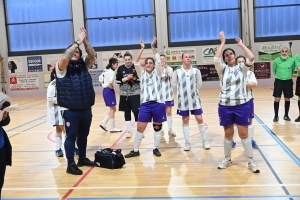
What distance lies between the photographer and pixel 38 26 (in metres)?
19.3

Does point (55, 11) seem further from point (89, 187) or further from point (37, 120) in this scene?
point (89, 187)

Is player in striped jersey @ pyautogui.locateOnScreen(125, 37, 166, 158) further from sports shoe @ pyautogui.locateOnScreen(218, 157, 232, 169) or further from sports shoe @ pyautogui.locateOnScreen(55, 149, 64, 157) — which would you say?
sports shoe @ pyautogui.locateOnScreen(55, 149, 64, 157)

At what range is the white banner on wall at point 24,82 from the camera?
1920 cm

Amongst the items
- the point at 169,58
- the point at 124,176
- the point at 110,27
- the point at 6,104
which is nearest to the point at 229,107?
the point at 124,176

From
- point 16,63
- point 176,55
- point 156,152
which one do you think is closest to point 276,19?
point 176,55

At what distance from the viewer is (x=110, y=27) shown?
1895 cm

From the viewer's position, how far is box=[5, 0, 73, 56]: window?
19.1 m

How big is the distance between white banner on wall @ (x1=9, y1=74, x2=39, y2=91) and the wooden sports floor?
37.5 ft

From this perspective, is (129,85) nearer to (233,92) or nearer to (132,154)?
(132,154)

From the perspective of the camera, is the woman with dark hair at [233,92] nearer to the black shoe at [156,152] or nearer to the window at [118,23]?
the black shoe at [156,152]

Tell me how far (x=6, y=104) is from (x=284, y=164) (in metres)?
4.13

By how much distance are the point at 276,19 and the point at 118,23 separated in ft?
27.4

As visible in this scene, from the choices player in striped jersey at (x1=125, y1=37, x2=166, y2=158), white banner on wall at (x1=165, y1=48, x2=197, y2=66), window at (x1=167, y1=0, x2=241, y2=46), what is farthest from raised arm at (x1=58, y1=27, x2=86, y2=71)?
window at (x1=167, y1=0, x2=241, y2=46)

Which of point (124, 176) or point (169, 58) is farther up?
point (169, 58)
